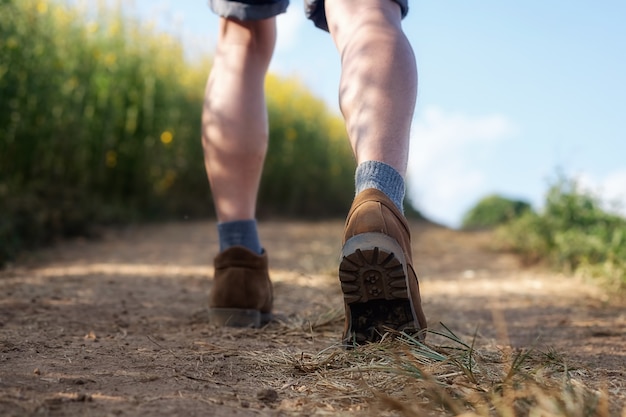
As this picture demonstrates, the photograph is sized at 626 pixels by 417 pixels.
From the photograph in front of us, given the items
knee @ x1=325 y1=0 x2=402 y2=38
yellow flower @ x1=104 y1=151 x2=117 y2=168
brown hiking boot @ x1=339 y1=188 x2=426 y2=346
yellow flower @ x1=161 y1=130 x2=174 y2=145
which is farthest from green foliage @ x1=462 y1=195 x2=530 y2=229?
brown hiking boot @ x1=339 y1=188 x2=426 y2=346

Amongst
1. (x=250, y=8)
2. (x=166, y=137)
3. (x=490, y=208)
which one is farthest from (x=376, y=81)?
(x=490, y=208)

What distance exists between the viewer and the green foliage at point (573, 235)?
3.38m

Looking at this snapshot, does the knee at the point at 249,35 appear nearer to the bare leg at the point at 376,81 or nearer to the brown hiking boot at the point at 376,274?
the bare leg at the point at 376,81

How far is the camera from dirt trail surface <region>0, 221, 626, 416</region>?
105cm

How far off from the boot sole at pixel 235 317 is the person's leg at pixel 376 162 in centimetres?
51

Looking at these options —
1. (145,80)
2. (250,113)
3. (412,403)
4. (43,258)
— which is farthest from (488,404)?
(145,80)

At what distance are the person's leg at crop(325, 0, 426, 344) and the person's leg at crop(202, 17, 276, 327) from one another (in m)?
0.37

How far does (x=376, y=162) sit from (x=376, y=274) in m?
0.24

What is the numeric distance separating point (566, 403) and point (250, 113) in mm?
1174

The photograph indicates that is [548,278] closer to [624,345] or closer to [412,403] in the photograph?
[624,345]

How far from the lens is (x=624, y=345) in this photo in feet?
5.55

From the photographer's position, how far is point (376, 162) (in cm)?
138

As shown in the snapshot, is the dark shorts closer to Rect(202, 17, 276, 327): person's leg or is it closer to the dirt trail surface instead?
Rect(202, 17, 276, 327): person's leg

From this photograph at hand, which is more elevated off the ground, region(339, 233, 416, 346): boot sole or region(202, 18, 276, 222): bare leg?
region(202, 18, 276, 222): bare leg
